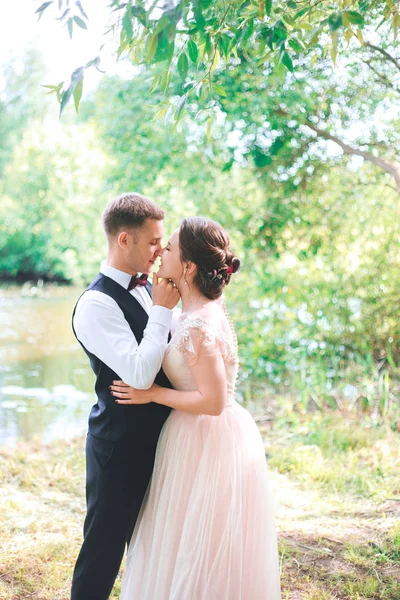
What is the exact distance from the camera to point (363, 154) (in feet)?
17.8

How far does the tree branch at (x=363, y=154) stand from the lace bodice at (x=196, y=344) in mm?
3096

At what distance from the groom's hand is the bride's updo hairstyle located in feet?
0.36

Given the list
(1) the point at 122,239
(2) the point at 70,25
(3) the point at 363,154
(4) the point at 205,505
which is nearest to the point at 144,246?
(1) the point at 122,239

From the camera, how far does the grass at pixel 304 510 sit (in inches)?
127

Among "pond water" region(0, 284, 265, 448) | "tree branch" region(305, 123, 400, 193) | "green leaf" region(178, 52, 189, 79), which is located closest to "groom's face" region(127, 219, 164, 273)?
"green leaf" region(178, 52, 189, 79)

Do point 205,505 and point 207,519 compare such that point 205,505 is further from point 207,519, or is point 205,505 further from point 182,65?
point 182,65

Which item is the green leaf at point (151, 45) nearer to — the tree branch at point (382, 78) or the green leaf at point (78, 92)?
the green leaf at point (78, 92)

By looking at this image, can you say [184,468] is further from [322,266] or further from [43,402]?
[43,402]

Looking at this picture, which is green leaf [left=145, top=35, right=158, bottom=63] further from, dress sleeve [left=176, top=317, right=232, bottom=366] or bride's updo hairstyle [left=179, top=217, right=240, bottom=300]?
dress sleeve [left=176, top=317, right=232, bottom=366]

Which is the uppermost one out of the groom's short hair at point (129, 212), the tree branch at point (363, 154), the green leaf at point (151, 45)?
the tree branch at point (363, 154)

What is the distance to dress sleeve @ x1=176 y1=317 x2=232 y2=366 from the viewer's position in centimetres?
234

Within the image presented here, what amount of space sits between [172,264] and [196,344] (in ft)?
1.10

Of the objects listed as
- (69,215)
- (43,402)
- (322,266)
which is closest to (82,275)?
(69,215)

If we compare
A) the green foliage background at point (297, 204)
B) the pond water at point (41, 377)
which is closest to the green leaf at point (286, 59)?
the green foliage background at point (297, 204)
